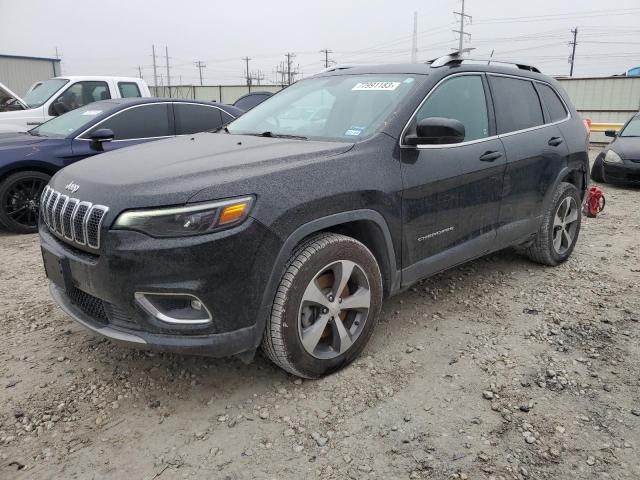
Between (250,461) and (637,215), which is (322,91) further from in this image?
(637,215)

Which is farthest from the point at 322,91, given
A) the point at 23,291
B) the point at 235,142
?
the point at 23,291

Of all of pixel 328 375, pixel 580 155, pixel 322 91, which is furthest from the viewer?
pixel 580 155

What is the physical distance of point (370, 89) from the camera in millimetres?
3422

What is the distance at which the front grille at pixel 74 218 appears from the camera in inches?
93.8

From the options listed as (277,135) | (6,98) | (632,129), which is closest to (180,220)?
(277,135)

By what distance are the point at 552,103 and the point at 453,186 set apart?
187cm

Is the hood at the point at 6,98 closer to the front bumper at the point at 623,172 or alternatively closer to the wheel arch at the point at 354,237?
the wheel arch at the point at 354,237

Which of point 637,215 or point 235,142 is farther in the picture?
point 637,215

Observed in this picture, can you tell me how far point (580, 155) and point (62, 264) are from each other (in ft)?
14.0

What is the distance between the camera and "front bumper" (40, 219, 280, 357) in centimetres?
227

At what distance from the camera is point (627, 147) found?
890 centimetres

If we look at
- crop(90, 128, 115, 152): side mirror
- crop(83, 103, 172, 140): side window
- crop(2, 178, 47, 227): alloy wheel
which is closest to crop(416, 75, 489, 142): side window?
crop(90, 128, 115, 152): side mirror

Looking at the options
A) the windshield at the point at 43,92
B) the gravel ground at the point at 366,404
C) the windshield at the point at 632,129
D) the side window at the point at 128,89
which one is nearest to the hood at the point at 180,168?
the gravel ground at the point at 366,404

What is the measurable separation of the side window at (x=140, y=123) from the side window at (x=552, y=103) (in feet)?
15.0
